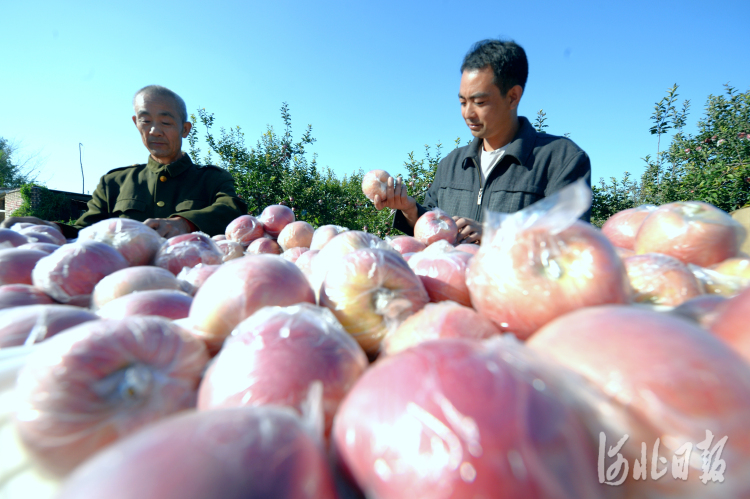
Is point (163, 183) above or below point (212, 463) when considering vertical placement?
above

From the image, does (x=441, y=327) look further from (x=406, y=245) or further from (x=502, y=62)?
(x=502, y=62)

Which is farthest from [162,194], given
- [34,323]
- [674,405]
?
[674,405]

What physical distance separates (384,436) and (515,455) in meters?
0.14

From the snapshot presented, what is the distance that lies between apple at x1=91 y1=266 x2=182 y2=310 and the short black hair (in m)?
3.18

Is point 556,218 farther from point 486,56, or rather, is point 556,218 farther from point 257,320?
point 486,56

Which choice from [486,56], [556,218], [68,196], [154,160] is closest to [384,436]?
[556,218]

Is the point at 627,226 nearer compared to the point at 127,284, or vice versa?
the point at 127,284

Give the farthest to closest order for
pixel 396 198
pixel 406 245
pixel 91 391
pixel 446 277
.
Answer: pixel 396 198
pixel 406 245
pixel 446 277
pixel 91 391

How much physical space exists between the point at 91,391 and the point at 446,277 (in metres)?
0.88

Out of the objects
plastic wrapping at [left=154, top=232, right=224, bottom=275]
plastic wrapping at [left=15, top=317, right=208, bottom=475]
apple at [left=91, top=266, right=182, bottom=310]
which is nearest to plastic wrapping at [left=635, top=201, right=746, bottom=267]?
plastic wrapping at [left=15, top=317, right=208, bottom=475]

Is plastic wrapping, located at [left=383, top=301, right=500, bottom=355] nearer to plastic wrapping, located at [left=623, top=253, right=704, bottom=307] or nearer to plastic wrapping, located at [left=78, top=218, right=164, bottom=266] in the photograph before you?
plastic wrapping, located at [left=623, top=253, right=704, bottom=307]

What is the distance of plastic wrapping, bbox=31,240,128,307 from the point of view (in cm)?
142

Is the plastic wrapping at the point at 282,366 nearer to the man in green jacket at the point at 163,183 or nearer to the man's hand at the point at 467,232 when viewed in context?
the man's hand at the point at 467,232

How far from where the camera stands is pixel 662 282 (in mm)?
1014
